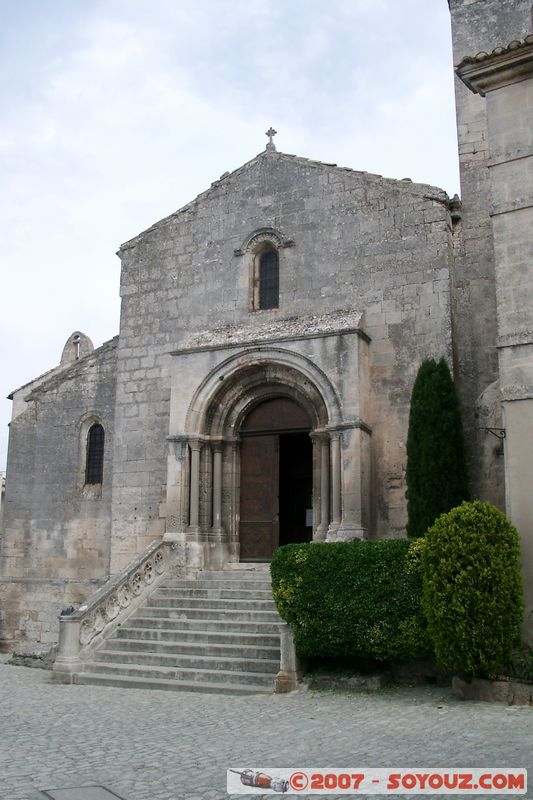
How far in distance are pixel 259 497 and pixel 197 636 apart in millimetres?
3889

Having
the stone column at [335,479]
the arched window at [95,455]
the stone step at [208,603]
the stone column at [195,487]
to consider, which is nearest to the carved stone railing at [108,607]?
the stone step at [208,603]

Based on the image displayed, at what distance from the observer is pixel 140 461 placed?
17062 millimetres

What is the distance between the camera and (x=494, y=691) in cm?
956

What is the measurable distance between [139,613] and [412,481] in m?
5.02

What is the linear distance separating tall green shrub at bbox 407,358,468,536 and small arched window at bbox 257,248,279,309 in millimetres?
3870

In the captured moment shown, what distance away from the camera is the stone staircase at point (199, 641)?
11625 mm

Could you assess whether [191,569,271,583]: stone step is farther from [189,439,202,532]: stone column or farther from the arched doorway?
[189,439,202,532]: stone column

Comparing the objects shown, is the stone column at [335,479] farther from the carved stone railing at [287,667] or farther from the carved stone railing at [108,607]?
the carved stone railing at [287,667]

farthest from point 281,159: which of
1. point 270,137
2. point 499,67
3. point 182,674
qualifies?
point 182,674

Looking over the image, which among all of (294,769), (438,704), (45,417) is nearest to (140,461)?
(45,417)

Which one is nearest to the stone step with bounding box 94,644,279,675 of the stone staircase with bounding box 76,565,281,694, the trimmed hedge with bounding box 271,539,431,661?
the stone staircase with bounding box 76,565,281,694

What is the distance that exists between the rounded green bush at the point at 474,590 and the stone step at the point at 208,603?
4007 mm

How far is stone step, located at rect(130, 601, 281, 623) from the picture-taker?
13081 mm

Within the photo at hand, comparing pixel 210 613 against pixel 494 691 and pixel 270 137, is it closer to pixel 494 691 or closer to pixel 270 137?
pixel 494 691
